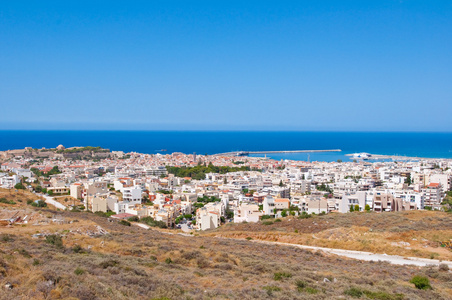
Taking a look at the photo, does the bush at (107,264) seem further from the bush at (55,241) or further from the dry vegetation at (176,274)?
the bush at (55,241)

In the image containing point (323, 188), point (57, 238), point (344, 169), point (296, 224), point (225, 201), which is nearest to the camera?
point (57, 238)

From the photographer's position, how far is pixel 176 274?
9719 millimetres

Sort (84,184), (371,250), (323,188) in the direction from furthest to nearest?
(323,188)
(84,184)
(371,250)

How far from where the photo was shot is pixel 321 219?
26.1 meters

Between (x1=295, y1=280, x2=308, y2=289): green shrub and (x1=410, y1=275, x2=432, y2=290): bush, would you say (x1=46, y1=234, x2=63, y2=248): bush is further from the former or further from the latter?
(x1=410, y1=275, x2=432, y2=290): bush

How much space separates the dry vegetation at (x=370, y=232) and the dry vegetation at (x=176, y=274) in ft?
12.2

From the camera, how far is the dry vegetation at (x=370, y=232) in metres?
17.2

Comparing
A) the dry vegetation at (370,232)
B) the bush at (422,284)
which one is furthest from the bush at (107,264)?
the dry vegetation at (370,232)

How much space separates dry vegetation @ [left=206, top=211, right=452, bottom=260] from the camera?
17167mm

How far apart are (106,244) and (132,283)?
636cm

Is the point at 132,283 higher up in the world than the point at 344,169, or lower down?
higher up

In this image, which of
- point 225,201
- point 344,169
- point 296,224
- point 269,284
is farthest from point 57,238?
point 344,169

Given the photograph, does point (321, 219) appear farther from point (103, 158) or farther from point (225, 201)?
point (103, 158)

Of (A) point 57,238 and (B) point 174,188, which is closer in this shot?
(A) point 57,238
